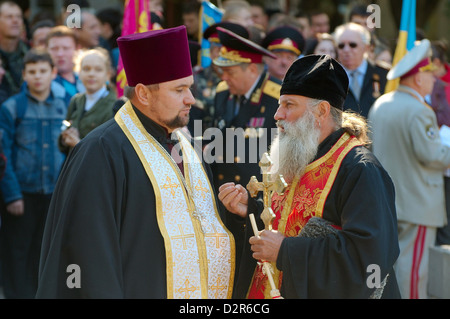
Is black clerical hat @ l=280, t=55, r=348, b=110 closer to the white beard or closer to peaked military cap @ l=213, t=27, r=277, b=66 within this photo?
the white beard

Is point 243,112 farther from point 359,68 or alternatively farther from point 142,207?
point 142,207

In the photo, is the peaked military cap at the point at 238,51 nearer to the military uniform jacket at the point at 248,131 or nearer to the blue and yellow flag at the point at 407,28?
the military uniform jacket at the point at 248,131

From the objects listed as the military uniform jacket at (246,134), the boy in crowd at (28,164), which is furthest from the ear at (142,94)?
the boy in crowd at (28,164)

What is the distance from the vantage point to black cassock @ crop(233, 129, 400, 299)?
12.2 ft

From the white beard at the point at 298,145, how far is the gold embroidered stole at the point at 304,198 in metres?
0.05

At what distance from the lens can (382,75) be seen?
7.87 meters

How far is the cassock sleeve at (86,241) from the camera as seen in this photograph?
3688 millimetres

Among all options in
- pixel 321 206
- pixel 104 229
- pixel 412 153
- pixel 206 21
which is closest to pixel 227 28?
pixel 206 21

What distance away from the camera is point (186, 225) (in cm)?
411

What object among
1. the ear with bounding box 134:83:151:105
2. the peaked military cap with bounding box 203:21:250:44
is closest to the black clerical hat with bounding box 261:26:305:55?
the peaked military cap with bounding box 203:21:250:44

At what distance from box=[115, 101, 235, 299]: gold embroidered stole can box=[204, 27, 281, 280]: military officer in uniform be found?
220cm

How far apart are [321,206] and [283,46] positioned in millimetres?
4143

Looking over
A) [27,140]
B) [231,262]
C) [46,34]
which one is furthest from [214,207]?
[46,34]

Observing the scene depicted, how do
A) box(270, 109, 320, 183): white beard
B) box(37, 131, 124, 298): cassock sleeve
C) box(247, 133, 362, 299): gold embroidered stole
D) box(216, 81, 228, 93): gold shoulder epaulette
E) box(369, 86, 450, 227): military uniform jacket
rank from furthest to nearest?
box(216, 81, 228, 93): gold shoulder epaulette < box(369, 86, 450, 227): military uniform jacket < box(270, 109, 320, 183): white beard < box(247, 133, 362, 299): gold embroidered stole < box(37, 131, 124, 298): cassock sleeve
